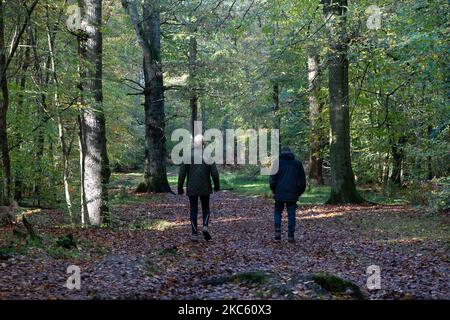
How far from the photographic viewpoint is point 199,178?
34.6ft

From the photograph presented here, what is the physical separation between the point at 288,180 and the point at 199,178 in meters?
1.94

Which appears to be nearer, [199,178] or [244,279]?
[244,279]

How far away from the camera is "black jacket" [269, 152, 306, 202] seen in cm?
1063

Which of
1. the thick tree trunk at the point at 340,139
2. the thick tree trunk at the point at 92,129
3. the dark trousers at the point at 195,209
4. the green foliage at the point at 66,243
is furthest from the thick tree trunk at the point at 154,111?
the green foliage at the point at 66,243

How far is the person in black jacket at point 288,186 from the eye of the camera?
418 inches

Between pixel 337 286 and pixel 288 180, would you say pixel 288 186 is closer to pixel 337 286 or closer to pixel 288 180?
pixel 288 180

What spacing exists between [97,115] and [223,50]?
16.7m

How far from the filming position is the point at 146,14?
2155 centimetres

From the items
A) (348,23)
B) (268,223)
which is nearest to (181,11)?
(348,23)

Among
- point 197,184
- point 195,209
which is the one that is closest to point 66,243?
point 195,209

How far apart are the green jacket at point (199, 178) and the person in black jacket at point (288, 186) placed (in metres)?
1.30

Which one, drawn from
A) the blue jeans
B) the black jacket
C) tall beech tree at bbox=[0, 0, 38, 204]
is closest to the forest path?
the blue jeans

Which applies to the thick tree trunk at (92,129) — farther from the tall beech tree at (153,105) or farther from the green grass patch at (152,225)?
the tall beech tree at (153,105)
